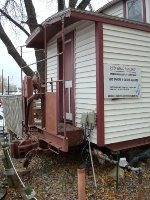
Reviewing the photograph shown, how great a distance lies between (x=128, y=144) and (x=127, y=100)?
1.14 metres

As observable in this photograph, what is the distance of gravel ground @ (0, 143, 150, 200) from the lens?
610cm

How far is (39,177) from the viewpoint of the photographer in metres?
7.29

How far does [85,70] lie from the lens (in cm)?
759

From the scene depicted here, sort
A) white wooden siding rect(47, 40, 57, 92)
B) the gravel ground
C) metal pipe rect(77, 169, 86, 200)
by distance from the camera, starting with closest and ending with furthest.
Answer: metal pipe rect(77, 169, 86, 200)
the gravel ground
white wooden siding rect(47, 40, 57, 92)

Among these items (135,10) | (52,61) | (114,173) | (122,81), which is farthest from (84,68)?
(135,10)

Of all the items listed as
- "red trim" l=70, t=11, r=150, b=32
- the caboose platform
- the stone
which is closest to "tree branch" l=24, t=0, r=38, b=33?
"red trim" l=70, t=11, r=150, b=32

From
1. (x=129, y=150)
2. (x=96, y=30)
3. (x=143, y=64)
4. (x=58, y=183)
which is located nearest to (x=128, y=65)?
(x=143, y=64)

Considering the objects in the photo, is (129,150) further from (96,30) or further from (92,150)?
(96,30)

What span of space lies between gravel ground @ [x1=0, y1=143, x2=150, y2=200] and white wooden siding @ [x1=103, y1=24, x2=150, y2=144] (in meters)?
0.92

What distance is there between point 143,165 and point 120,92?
210 cm

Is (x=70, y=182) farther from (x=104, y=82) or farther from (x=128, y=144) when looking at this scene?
(x=104, y=82)

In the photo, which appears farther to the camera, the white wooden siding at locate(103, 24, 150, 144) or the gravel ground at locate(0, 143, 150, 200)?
the white wooden siding at locate(103, 24, 150, 144)

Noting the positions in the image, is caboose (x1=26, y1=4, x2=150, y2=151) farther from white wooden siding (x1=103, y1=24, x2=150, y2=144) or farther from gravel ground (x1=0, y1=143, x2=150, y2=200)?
gravel ground (x1=0, y1=143, x2=150, y2=200)

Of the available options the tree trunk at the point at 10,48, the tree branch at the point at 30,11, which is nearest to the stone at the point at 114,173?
the tree trunk at the point at 10,48
